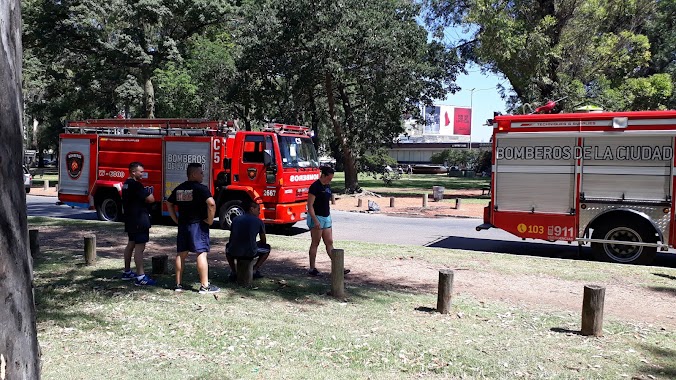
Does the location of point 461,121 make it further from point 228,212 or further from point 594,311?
point 594,311

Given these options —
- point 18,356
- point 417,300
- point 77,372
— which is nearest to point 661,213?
point 417,300

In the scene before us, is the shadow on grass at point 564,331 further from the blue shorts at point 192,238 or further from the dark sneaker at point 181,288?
the dark sneaker at point 181,288

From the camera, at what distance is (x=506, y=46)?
23.6m

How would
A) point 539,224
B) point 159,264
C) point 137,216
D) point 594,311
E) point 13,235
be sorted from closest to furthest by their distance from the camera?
point 13,235 → point 594,311 → point 137,216 → point 159,264 → point 539,224

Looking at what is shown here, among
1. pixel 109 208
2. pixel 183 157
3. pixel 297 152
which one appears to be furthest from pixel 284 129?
pixel 109 208

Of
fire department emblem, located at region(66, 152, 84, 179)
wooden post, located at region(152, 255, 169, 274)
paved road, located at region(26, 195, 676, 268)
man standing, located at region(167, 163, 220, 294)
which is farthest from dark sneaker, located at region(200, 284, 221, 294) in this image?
fire department emblem, located at region(66, 152, 84, 179)

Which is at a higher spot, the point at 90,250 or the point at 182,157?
the point at 182,157

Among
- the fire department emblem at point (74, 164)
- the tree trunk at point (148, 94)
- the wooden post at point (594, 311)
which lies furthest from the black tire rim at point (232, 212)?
the tree trunk at point (148, 94)

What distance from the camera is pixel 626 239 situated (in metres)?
11.1

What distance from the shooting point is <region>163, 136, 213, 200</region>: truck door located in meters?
14.3

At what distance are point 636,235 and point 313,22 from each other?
16.9 metres

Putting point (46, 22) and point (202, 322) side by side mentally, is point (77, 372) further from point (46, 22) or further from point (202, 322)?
point (46, 22)

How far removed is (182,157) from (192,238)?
7.62 metres

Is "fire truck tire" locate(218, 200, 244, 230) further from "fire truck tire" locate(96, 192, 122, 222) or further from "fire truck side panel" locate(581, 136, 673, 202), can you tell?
"fire truck side panel" locate(581, 136, 673, 202)
